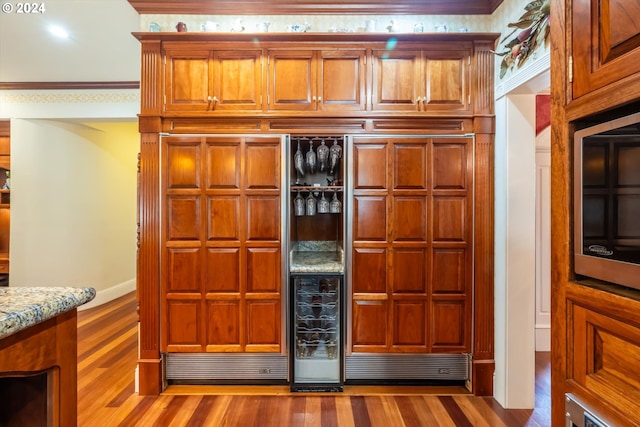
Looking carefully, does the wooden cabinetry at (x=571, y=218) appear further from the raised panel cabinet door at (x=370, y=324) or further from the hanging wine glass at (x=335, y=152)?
the hanging wine glass at (x=335, y=152)

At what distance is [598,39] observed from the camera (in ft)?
2.77

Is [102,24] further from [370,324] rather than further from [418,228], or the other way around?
[370,324]

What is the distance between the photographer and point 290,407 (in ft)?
7.61

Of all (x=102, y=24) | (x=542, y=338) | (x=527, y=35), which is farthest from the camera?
(x=542, y=338)

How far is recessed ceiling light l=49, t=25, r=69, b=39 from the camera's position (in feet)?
9.22

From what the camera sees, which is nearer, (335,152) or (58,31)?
(335,152)

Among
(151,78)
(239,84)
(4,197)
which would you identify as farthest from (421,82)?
(4,197)

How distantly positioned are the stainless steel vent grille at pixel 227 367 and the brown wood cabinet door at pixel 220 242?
0.11 m

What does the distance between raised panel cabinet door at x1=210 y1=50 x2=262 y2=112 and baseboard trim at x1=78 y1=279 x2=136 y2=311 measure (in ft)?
11.7

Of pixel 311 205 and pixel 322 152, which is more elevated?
pixel 322 152

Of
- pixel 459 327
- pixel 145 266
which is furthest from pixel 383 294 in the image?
pixel 145 266

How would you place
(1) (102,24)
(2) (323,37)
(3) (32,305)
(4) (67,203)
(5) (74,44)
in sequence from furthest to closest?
1. (4) (67,203)
2. (5) (74,44)
3. (1) (102,24)
4. (2) (323,37)
5. (3) (32,305)

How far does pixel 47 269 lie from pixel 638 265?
5461mm

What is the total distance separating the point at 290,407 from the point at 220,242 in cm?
126
